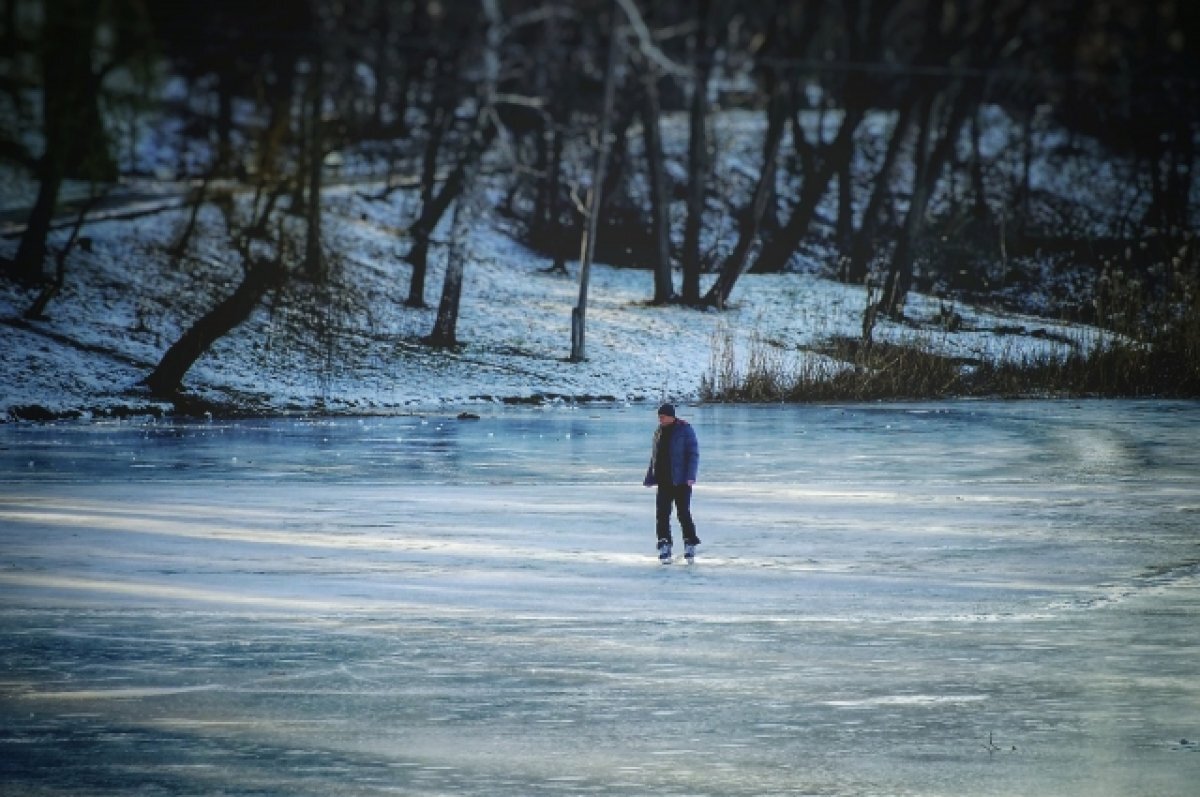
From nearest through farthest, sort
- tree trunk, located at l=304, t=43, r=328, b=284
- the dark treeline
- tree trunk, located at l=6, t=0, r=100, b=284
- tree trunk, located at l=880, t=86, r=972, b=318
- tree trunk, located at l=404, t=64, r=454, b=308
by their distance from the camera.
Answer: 1. tree trunk, located at l=6, t=0, r=100, b=284
2. tree trunk, located at l=304, t=43, r=328, b=284
3. the dark treeline
4. tree trunk, located at l=404, t=64, r=454, b=308
5. tree trunk, located at l=880, t=86, r=972, b=318

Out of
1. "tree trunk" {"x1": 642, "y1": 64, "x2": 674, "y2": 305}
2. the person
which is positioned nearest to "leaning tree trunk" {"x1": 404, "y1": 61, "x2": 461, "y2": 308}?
"tree trunk" {"x1": 642, "y1": 64, "x2": 674, "y2": 305}

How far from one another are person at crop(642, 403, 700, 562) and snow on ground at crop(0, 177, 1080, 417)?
778 inches

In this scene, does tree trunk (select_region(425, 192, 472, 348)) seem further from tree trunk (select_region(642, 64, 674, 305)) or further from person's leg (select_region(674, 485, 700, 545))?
person's leg (select_region(674, 485, 700, 545))

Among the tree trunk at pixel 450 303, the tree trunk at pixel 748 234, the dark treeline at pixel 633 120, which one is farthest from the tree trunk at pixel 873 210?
the tree trunk at pixel 450 303

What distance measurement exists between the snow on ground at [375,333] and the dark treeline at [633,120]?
826 millimetres

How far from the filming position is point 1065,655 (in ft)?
38.0

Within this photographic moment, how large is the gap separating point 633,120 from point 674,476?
41843mm

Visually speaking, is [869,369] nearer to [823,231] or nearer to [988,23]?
[988,23]

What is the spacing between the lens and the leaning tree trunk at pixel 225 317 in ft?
122

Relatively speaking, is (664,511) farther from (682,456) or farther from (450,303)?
(450,303)

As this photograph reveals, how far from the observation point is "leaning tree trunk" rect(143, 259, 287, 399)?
3716 centimetres

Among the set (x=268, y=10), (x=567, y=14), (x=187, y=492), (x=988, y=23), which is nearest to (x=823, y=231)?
(x=988, y=23)

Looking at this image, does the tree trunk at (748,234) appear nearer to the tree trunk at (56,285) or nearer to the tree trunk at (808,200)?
the tree trunk at (808,200)

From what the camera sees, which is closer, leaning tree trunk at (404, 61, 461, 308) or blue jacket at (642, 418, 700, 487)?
blue jacket at (642, 418, 700, 487)
